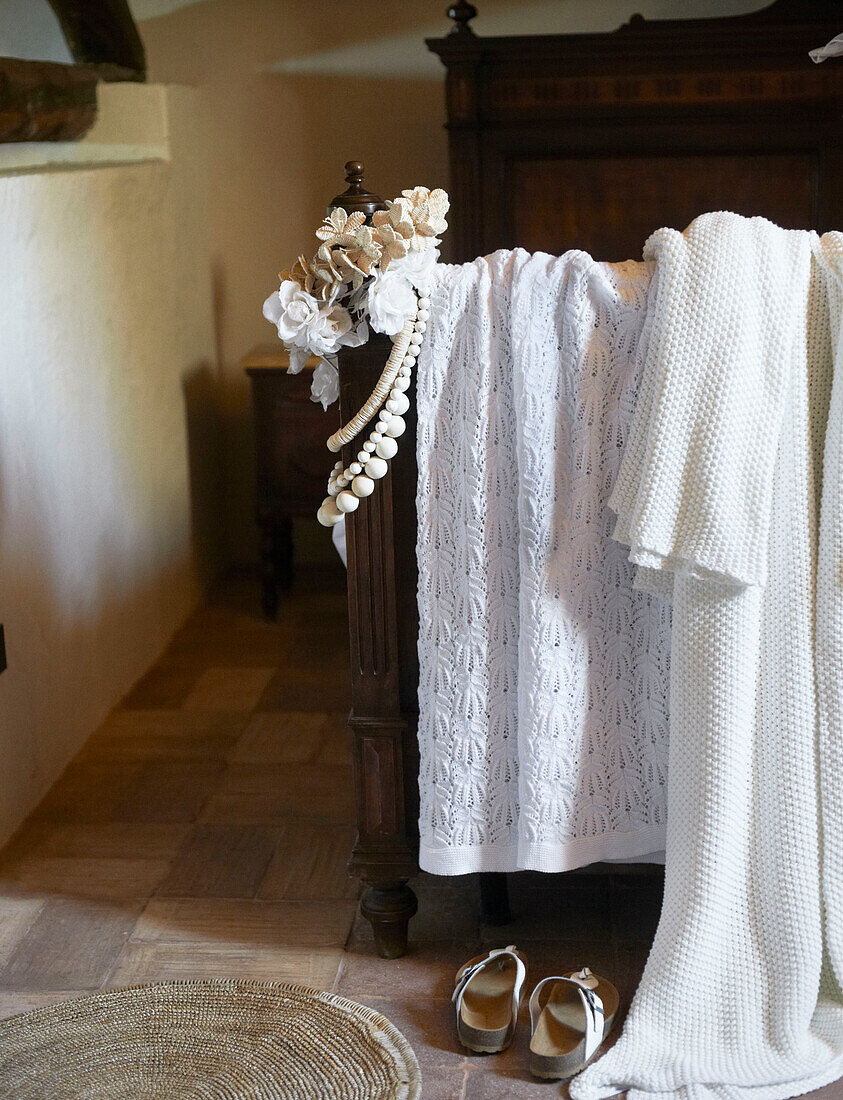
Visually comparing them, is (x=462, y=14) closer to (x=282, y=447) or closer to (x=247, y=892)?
(x=282, y=447)

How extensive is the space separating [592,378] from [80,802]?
4.65 ft

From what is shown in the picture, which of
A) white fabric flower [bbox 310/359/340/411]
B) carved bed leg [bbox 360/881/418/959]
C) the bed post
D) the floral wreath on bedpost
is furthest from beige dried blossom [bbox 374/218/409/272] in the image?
carved bed leg [bbox 360/881/418/959]

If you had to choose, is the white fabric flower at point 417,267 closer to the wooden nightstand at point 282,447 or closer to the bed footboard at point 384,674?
the bed footboard at point 384,674

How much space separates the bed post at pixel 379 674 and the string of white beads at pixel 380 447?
46mm

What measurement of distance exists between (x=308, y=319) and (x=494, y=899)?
3.13ft

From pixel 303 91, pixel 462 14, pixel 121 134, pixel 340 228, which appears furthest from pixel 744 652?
pixel 303 91

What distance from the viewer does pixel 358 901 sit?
199cm

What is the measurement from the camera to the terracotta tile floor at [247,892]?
5.77 ft

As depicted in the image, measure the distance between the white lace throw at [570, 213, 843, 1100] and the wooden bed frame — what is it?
154cm

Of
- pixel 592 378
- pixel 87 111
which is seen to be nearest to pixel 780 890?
pixel 592 378

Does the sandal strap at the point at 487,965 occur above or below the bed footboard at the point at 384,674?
below

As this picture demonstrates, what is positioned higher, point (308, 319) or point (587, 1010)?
point (308, 319)

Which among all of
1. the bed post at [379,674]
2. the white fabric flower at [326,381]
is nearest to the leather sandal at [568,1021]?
the bed post at [379,674]

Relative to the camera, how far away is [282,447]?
10.6 ft
